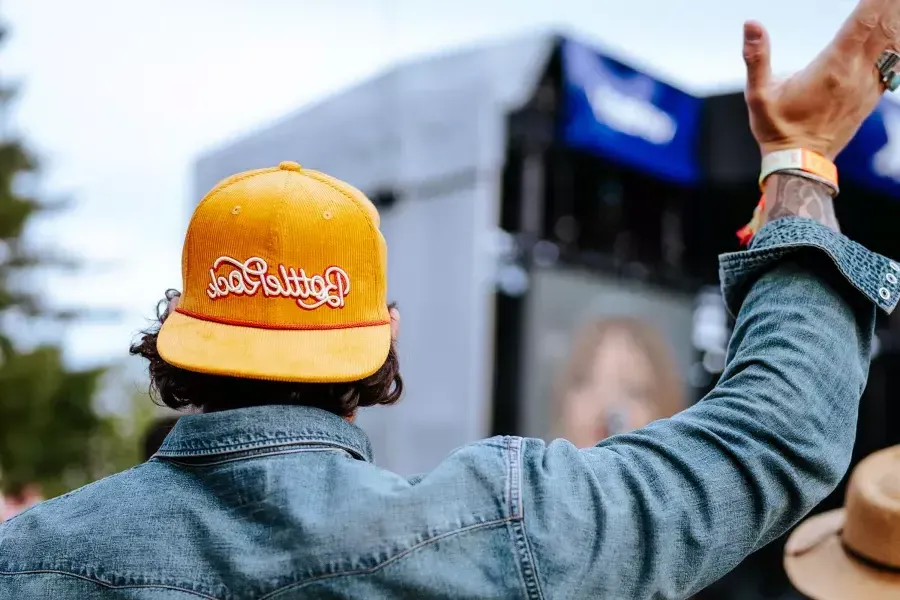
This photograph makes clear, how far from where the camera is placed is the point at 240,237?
3.65ft

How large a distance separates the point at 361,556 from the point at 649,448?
32 centimetres

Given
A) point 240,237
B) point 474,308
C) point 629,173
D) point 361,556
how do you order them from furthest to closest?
point 629,173 < point 474,308 < point 240,237 < point 361,556

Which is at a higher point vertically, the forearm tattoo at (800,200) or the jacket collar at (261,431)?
the forearm tattoo at (800,200)

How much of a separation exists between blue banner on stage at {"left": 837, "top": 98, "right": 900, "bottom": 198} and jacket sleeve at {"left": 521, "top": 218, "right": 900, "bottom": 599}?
24.5ft

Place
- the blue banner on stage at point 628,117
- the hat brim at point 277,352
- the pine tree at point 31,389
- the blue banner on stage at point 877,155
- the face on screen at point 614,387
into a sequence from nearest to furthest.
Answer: the hat brim at point 277,352
the blue banner on stage at point 628,117
the face on screen at point 614,387
the blue banner on stage at point 877,155
the pine tree at point 31,389

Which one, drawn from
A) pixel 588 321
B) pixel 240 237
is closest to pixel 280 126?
pixel 588 321

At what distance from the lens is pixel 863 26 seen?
1.11 m

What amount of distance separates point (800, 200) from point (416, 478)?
21.8 inches

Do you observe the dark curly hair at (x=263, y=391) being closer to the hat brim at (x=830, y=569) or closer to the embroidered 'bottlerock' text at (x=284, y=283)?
the embroidered 'bottlerock' text at (x=284, y=283)

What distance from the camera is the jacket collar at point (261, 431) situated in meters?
1.09

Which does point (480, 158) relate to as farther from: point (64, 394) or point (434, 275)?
point (64, 394)

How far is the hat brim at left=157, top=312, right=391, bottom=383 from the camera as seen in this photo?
107 cm

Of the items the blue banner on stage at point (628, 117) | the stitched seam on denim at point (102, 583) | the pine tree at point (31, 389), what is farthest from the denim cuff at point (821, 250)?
the pine tree at point (31, 389)

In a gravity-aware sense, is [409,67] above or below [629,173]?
above
